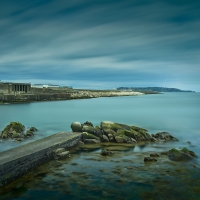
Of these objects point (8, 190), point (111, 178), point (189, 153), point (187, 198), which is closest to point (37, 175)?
point (8, 190)

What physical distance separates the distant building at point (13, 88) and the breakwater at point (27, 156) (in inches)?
2523

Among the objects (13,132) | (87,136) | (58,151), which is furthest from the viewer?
(13,132)

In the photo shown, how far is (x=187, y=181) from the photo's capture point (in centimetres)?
1061

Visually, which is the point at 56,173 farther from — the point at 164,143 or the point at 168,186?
the point at 164,143

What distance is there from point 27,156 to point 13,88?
7143 cm

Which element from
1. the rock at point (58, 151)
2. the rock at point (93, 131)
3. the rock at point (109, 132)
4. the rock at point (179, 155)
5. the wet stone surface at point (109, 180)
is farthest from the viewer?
the rock at point (109, 132)

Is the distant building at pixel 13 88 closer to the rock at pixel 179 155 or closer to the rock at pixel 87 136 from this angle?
the rock at pixel 87 136

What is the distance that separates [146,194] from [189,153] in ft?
19.8

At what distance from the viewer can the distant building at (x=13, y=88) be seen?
75.3 meters

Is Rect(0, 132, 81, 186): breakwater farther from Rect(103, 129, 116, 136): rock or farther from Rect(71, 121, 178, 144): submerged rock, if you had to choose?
Rect(103, 129, 116, 136): rock

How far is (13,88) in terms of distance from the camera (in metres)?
79.0

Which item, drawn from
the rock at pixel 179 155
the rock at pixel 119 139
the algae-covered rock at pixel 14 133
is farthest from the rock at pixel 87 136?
the rock at pixel 179 155

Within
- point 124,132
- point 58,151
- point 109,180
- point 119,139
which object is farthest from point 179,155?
point 58,151

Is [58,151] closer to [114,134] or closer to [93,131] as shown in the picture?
[93,131]
